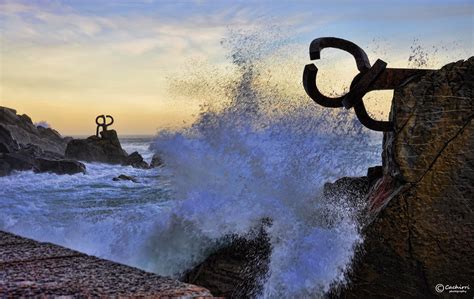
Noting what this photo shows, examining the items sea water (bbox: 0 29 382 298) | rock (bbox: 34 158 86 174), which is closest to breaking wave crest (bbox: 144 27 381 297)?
sea water (bbox: 0 29 382 298)

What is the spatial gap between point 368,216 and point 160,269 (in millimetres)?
1736

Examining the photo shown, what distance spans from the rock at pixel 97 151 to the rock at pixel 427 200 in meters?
19.0

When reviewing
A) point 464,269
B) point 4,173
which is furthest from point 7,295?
point 4,173

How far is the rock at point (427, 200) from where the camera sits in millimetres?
3010

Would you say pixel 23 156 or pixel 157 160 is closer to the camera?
pixel 157 160

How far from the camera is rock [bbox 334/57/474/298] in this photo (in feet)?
9.87

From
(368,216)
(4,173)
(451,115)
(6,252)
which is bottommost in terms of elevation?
(4,173)

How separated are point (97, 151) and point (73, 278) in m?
21.3

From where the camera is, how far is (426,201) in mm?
3041

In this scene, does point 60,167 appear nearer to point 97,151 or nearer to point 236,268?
point 97,151

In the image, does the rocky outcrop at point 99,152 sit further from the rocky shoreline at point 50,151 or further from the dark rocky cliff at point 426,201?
the dark rocky cliff at point 426,201

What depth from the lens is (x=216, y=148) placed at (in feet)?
18.2

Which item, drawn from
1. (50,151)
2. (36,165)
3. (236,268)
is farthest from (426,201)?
(50,151)

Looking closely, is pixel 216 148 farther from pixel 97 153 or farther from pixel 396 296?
pixel 97 153
